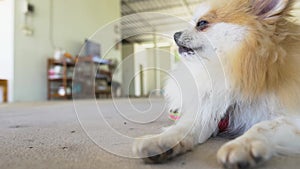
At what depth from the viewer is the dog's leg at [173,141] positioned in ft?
1.69

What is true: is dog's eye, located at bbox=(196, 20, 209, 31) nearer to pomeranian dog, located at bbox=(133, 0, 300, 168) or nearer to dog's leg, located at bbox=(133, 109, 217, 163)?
pomeranian dog, located at bbox=(133, 0, 300, 168)

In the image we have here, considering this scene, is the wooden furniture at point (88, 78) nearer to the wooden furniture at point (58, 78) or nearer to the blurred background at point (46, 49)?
the blurred background at point (46, 49)

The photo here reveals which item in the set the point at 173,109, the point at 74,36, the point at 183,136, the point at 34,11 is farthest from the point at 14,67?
the point at 183,136

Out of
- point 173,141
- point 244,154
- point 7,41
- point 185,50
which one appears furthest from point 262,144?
point 7,41

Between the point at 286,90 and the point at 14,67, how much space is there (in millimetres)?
4136

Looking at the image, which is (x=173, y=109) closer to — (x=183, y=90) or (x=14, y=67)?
(x=183, y=90)

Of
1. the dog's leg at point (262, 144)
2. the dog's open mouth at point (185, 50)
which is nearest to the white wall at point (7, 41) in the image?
the dog's open mouth at point (185, 50)

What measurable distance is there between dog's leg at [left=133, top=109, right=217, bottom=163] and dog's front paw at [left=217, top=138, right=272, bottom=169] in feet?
0.36

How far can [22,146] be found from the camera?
0.69m

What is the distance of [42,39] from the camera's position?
4.59m

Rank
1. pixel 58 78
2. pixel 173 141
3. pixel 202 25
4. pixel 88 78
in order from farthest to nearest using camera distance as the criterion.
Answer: pixel 58 78 → pixel 88 78 → pixel 202 25 → pixel 173 141

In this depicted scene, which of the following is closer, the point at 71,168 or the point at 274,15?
the point at 71,168

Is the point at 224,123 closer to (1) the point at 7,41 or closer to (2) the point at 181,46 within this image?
(2) the point at 181,46

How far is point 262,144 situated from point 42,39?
4735 millimetres
